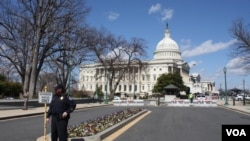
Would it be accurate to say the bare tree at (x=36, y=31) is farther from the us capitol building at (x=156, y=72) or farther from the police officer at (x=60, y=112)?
the us capitol building at (x=156, y=72)

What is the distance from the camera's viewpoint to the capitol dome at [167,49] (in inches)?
6964

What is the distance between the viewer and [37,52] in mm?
48375

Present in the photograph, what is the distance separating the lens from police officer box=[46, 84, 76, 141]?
10.5 meters

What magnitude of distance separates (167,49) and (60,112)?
16895 cm

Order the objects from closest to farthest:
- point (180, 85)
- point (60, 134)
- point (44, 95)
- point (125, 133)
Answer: point (60, 134) < point (44, 95) < point (125, 133) < point (180, 85)

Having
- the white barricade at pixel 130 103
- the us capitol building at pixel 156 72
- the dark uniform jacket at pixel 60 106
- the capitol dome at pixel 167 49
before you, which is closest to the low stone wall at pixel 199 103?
the white barricade at pixel 130 103

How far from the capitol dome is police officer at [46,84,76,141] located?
16409 cm

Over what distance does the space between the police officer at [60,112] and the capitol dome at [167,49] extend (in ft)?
538

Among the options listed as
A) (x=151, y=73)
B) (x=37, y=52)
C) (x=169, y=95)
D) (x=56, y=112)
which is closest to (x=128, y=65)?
(x=169, y=95)

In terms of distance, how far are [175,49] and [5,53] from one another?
430ft

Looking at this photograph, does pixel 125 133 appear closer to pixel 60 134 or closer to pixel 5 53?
pixel 60 134

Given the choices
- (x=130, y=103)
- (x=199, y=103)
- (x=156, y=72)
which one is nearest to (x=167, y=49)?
(x=156, y=72)

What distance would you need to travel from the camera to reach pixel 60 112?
34.6 ft

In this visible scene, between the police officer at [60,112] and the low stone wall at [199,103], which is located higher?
the police officer at [60,112]
